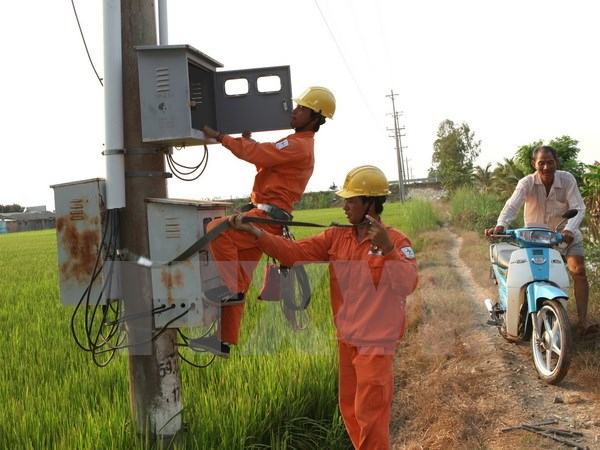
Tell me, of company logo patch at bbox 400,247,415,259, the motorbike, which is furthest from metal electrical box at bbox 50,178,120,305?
the motorbike

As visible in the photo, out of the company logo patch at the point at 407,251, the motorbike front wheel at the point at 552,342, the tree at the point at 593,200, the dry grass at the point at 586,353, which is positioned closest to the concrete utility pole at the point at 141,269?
the company logo patch at the point at 407,251

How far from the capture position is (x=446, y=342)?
582cm

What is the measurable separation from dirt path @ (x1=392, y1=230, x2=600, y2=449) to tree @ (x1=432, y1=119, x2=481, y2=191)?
1509 inches

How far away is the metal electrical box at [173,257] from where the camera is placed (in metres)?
2.79

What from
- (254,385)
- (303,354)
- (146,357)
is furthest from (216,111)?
(303,354)

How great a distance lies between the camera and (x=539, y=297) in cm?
460

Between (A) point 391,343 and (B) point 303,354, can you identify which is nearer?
(A) point 391,343

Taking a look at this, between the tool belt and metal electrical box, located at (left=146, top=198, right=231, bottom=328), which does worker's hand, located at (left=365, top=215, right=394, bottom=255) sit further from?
metal electrical box, located at (left=146, top=198, right=231, bottom=328)

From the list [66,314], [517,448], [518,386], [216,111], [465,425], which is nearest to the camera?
[216,111]

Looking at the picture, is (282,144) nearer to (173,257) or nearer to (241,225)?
(241,225)

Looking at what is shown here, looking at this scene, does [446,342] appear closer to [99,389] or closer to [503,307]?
[503,307]

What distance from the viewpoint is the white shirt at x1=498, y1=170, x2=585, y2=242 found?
203 inches

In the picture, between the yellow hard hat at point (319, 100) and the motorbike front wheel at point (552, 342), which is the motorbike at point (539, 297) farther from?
the yellow hard hat at point (319, 100)

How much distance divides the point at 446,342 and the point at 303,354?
188cm
